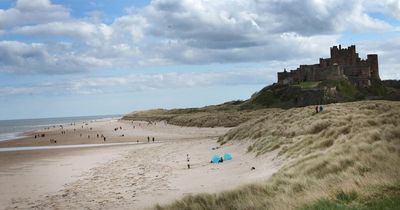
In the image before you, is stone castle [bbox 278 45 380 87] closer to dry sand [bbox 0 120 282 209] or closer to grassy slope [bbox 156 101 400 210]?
dry sand [bbox 0 120 282 209]

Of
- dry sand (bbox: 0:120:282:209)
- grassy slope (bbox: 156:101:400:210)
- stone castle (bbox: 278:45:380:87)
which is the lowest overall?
dry sand (bbox: 0:120:282:209)

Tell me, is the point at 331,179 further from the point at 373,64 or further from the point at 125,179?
the point at 373,64

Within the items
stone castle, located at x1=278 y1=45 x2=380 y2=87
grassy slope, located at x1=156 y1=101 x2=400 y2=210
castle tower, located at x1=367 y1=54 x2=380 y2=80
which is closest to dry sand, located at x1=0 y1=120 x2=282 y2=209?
grassy slope, located at x1=156 y1=101 x2=400 y2=210

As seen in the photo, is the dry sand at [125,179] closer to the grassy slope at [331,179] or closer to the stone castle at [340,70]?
the grassy slope at [331,179]

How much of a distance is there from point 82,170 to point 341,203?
1763cm

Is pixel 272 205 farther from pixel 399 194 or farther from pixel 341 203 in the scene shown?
pixel 399 194

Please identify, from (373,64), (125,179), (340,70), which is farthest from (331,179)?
(373,64)

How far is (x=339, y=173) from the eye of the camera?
11750 mm

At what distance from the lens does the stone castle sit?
8951 cm

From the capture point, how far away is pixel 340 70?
8975 centimetres

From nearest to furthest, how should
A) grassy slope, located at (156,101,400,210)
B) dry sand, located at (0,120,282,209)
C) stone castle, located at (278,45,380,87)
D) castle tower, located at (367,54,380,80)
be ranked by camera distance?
1. grassy slope, located at (156,101,400,210)
2. dry sand, located at (0,120,282,209)
3. stone castle, located at (278,45,380,87)
4. castle tower, located at (367,54,380,80)

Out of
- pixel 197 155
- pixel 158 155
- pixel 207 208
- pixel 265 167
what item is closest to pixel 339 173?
pixel 207 208

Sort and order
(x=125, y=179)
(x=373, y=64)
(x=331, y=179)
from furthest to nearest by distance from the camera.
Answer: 1. (x=373, y=64)
2. (x=125, y=179)
3. (x=331, y=179)

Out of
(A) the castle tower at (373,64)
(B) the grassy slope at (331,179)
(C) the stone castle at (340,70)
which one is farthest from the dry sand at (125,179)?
(A) the castle tower at (373,64)
